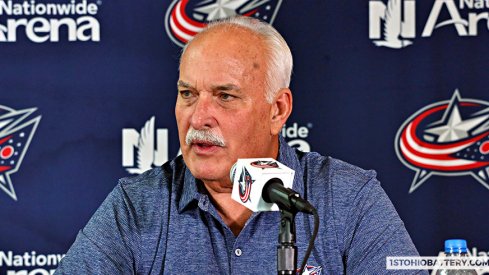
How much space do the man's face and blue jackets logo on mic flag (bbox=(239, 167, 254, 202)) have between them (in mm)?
551

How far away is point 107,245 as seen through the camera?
7.98 feet

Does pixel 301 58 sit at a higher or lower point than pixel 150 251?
higher

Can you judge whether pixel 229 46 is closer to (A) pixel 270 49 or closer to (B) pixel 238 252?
(A) pixel 270 49

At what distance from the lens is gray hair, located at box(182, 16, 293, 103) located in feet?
8.38

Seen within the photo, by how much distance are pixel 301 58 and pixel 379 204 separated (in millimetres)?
1123

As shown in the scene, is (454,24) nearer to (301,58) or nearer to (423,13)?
(423,13)

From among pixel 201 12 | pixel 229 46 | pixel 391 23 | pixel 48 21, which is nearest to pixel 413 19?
pixel 391 23

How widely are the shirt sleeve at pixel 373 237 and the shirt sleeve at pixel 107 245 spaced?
0.58 meters

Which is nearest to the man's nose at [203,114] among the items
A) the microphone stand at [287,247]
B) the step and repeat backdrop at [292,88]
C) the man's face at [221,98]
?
the man's face at [221,98]

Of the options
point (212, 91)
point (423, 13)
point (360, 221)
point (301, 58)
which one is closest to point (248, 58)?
point (212, 91)

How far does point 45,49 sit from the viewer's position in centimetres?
346

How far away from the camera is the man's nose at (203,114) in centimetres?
242

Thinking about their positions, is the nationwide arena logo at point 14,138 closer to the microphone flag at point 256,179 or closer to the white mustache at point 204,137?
the white mustache at point 204,137

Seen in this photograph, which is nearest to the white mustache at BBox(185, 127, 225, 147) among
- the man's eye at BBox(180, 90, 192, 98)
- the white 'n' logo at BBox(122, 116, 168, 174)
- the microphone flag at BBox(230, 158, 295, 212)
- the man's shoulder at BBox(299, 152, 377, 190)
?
the man's eye at BBox(180, 90, 192, 98)
